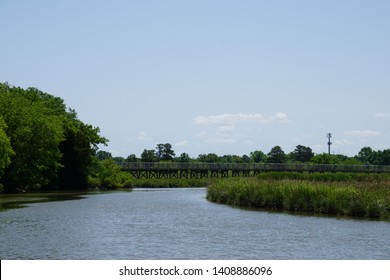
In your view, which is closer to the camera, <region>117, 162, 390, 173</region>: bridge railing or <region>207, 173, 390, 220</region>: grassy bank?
<region>207, 173, 390, 220</region>: grassy bank

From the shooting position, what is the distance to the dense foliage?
246 feet

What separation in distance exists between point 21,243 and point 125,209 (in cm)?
2027

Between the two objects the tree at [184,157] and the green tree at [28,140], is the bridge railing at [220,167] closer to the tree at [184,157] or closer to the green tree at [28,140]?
the green tree at [28,140]

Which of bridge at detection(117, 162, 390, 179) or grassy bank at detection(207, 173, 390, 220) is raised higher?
bridge at detection(117, 162, 390, 179)

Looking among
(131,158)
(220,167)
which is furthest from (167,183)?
(131,158)

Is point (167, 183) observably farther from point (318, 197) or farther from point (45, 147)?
point (318, 197)

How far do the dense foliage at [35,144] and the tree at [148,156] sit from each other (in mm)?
88744

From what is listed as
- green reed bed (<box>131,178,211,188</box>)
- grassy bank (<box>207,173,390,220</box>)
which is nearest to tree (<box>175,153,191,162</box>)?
green reed bed (<box>131,178,211,188</box>)

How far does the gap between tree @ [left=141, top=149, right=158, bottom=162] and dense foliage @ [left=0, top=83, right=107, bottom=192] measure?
88744mm

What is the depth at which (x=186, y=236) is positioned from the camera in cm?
2980

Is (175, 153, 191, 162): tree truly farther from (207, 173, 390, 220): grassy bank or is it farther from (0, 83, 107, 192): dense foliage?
(207, 173, 390, 220): grassy bank

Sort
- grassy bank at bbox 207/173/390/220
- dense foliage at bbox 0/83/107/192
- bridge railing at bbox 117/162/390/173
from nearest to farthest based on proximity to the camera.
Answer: grassy bank at bbox 207/173/390/220, dense foliage at bbox 0/83/107/192, bridge railing at bbox 117/162/390/173

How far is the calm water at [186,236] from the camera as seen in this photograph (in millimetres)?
24578
